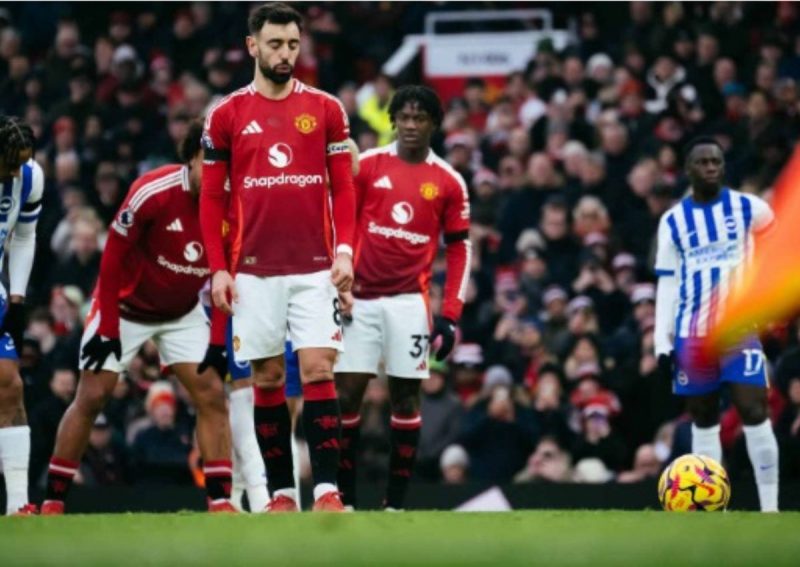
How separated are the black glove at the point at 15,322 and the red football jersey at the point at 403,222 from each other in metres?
2.07

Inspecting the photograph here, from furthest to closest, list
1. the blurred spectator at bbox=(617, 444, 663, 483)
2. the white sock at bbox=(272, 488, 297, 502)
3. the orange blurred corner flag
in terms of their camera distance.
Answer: the blurred spectator at bbox=(617, 444, 663, 483) < the white sock at bbox=(272, 488, 297, 502) < the orange blurred corner flag

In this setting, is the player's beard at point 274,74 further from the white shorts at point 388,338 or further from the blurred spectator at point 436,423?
the blurred spectator at point 436,423

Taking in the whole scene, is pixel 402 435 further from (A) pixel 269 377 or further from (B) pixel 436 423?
(B) pixel 436 423

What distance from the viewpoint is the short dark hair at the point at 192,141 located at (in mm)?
11414

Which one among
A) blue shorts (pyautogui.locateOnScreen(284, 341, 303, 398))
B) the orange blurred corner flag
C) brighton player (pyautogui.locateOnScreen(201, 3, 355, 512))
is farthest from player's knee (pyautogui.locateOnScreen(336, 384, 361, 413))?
the orange blurred corner flag

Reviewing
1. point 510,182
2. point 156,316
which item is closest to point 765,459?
point 156,316

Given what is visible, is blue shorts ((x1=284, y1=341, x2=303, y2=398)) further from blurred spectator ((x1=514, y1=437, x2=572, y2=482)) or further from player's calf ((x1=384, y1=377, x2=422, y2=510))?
blurred spectator ((x1=514, y1=437, x2=572, y2=482))

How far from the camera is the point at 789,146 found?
17422mm

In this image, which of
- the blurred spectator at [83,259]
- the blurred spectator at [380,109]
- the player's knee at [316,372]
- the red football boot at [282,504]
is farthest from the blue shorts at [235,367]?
the blurred spectator at [380,109]

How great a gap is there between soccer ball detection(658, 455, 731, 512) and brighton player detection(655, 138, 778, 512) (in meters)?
1.52

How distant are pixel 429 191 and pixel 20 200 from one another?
97.0 inches

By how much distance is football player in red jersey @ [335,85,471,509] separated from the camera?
39.9 ft

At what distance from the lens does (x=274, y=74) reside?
10.2m

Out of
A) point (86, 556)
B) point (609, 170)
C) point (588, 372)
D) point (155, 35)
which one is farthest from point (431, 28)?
point (86, 556)
